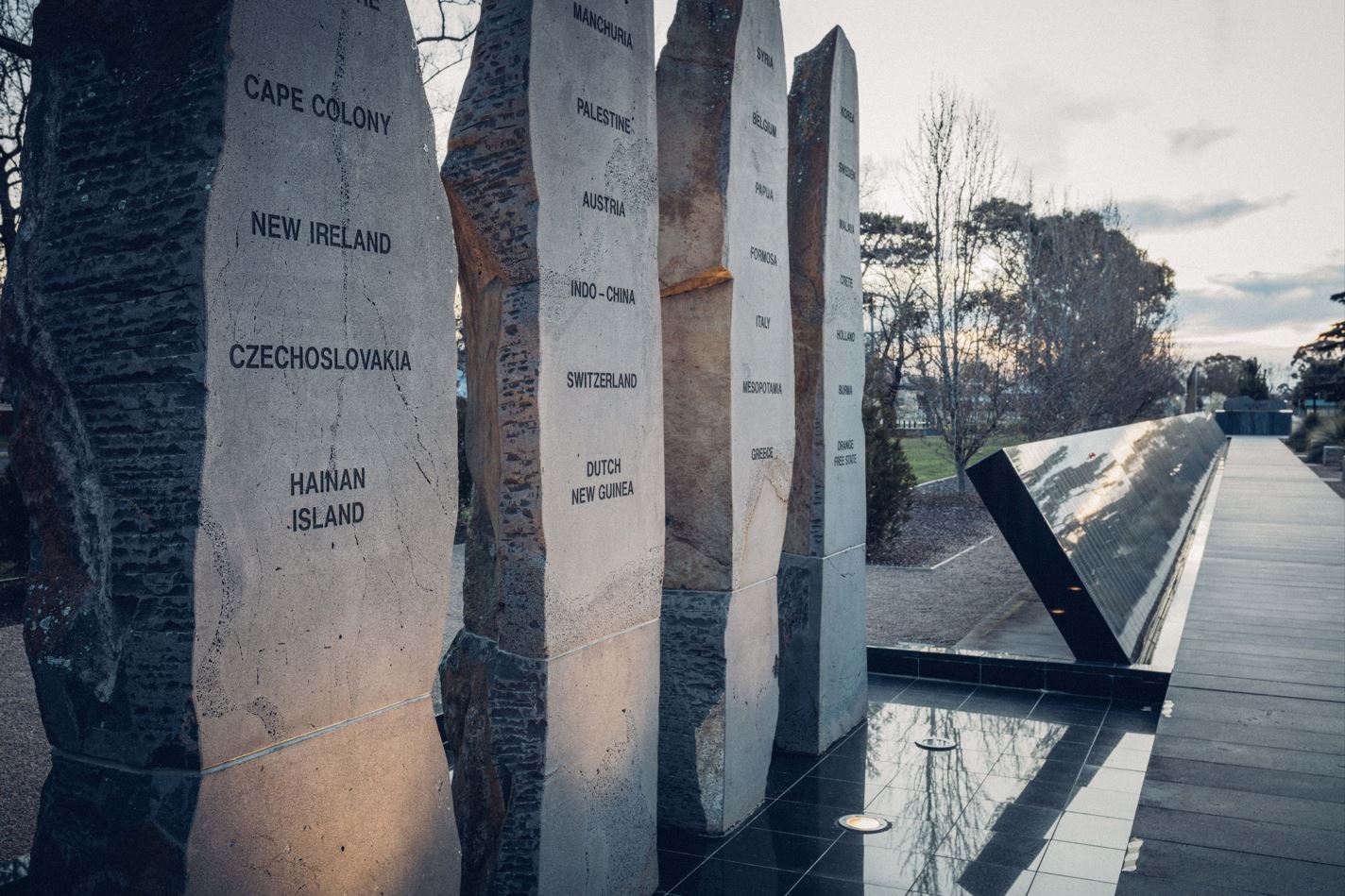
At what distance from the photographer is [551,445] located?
4141mm

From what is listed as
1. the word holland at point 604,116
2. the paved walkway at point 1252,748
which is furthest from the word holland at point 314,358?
the paved walkway at point 1252,748

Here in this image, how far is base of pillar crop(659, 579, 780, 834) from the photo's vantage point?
5.53m

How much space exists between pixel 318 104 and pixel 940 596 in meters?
10.6

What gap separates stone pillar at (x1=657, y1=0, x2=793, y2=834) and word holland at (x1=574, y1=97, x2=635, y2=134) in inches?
36.8

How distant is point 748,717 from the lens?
231 inches

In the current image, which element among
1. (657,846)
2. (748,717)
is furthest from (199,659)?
(748,717)

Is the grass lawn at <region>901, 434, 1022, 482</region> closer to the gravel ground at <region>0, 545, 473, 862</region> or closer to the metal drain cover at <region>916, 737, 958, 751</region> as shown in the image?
the metal drain cover at <region>916, 737, 958, 751</region>

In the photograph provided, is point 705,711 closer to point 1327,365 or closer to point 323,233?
point 323,233

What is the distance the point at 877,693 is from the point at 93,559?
6.43 metres

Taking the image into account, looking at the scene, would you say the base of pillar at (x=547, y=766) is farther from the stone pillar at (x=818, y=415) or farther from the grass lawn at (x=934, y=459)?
the grass lawn at (x=934, y=459)

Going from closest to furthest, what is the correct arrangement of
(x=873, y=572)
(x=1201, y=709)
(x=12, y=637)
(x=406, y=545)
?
(x=406, y=545), (x=1201, y=709), (x=12, y=637), (x=873, y=572)

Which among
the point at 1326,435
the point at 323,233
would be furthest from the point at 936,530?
the point at 1326,435

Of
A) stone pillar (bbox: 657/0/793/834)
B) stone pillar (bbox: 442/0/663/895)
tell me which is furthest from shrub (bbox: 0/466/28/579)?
stone pillar (bbox: 442/0/663/895)

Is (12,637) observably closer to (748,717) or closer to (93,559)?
(748,717)
